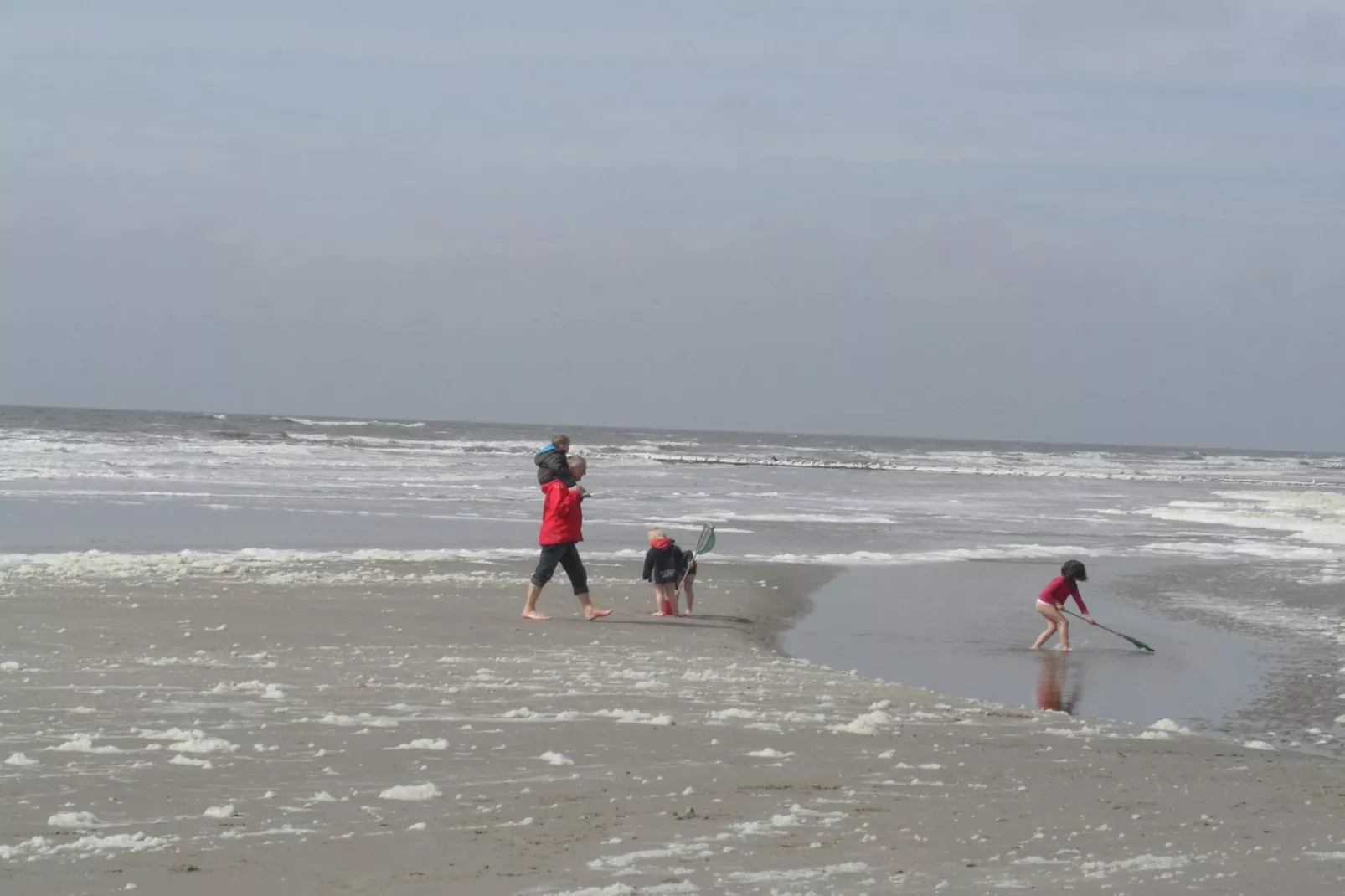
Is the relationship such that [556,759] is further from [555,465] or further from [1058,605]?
[1058,605]

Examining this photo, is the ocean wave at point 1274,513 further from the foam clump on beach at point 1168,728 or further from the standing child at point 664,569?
the foam clump on beach at point 1168,728

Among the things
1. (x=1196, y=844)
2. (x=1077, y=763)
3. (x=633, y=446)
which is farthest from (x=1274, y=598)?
(x=633, y=446)

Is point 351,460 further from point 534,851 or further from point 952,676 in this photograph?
point 534,851

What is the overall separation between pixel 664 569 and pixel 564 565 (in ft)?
3.80

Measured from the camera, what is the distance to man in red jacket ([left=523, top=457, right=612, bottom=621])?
1154cm

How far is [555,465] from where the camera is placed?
37.7 feet

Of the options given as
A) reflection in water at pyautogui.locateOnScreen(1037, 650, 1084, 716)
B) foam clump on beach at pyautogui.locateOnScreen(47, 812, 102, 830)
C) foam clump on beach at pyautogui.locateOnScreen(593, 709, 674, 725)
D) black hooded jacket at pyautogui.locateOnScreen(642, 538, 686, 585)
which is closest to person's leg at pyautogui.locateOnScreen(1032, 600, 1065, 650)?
reflection in water at pyautogui.locateOnScreen(1037, 650, 1084, 716)

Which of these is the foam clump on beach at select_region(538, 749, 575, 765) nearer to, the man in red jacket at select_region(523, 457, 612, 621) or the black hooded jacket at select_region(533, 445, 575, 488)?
the man in red jacket at select_region(523, 457, 612, 621)

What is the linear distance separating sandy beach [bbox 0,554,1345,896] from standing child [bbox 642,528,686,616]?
2.19m

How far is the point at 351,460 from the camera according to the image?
4684 cm

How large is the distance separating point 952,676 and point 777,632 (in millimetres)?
2371

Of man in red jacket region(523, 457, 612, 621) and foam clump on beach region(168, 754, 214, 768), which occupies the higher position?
man in red jacket region(523, 457, 612, 621)

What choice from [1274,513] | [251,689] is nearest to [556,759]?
[251,689]

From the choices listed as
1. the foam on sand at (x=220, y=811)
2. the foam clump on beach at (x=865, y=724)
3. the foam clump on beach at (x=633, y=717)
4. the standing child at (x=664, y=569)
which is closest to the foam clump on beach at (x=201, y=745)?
the foam on sand at (x=220, y=811)
